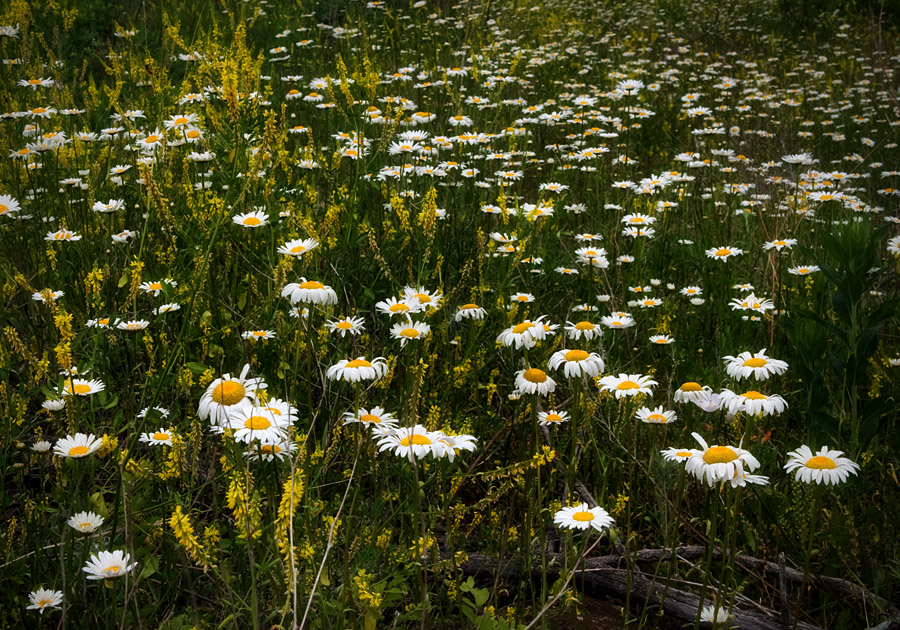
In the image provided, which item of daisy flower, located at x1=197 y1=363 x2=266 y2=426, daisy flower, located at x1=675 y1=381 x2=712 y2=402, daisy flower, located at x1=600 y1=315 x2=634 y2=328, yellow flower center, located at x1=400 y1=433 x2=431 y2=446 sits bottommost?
daisy flower, located at x1=600 y1=315 x2=634 y2=328

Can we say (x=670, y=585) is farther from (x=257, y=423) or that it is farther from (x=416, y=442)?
(x=257, y=423)

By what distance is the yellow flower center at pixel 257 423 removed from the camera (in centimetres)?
129

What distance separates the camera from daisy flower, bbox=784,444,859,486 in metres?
1.61

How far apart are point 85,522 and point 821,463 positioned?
1.55 metres

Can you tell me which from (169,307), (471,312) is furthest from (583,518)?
(169,307)

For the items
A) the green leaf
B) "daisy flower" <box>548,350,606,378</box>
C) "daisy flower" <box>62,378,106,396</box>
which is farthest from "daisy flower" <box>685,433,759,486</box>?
"daisy flower" <box>62,378,106,396</box>

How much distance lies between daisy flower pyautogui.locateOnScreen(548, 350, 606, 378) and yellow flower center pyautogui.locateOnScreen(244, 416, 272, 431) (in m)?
0.75

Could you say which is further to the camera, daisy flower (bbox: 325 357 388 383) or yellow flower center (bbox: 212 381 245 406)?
daisy flower (bbox: 325 357 388 383)

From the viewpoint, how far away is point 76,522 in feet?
4.75

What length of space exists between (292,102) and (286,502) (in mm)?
4182

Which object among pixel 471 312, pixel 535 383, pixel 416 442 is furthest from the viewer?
pixel 471 312

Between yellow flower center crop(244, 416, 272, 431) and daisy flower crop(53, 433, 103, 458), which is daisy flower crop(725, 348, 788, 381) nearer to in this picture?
yellow flower center crop(244, 416, 272, 431)

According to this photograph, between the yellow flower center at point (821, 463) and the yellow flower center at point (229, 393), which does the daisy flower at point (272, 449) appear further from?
the yellow flower center at point (821, 463)

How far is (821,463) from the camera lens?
5.37 ft
